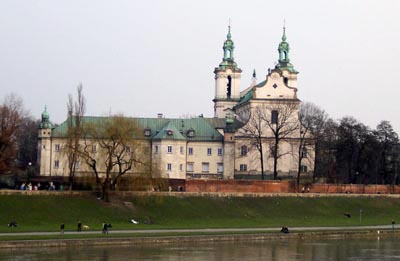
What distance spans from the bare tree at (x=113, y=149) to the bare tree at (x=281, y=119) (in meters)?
28.9

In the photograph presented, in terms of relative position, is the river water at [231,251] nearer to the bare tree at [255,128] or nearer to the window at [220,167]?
the bare tree at [255,128]

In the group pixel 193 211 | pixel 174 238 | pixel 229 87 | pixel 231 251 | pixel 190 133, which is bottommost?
pixel 231 251

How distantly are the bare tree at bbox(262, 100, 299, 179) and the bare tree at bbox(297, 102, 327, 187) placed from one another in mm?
1186

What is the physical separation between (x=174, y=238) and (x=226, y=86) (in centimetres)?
6251

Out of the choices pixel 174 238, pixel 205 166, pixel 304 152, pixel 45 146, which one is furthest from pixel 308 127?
pixel 174 238

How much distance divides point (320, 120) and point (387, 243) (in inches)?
1917

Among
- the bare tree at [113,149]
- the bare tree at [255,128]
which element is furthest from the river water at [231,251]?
the bare tree at [255,128]

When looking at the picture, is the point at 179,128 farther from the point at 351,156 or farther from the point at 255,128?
the point at 351,156

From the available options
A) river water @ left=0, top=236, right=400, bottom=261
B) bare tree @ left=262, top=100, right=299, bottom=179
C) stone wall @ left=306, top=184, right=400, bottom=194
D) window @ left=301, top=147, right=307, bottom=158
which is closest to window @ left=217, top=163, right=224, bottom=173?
bare tree @ left=262, top=100, right=299, bottom=179

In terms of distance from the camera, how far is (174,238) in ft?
205

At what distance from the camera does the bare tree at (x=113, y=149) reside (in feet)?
262

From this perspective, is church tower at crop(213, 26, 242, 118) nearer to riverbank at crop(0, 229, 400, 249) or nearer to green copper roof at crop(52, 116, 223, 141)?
green copper roof at crop(52, 116, 223, 141)

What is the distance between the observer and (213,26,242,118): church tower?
403ft

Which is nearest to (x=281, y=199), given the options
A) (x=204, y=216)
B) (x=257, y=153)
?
(x=204, y=216)
